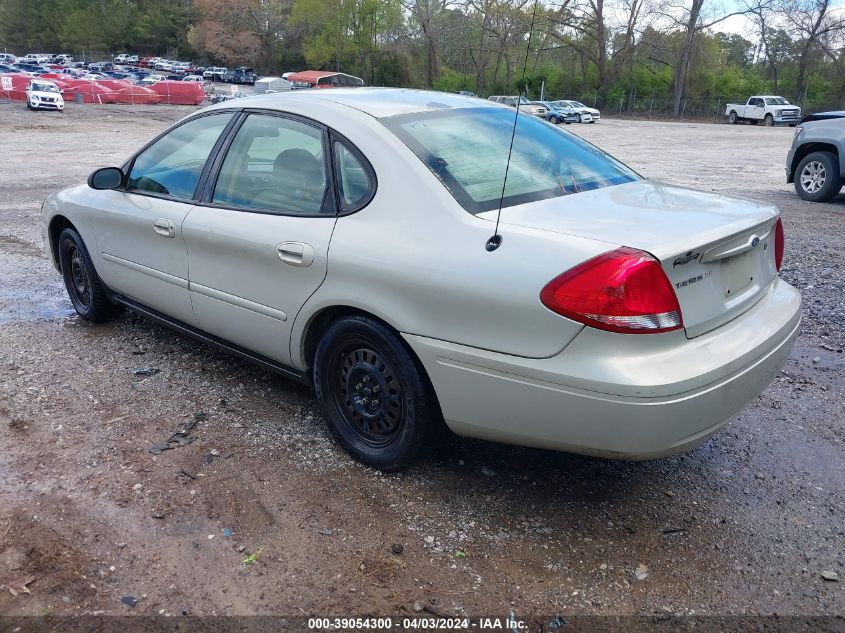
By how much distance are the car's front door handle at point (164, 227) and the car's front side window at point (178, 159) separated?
0.54ft

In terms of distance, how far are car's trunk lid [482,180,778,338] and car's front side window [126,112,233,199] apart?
1.96 m

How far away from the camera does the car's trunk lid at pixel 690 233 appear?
8.69ft

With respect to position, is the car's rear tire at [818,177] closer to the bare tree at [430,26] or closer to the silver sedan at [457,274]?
the silver sedan at [457,274]

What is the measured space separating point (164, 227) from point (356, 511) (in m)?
2.06

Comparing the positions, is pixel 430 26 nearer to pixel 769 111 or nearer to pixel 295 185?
pixel 769 111

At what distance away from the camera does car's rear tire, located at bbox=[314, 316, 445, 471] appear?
10.0ft

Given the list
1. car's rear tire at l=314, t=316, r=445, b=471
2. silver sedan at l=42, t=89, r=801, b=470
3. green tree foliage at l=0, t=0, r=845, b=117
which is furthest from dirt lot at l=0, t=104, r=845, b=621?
green tree foliage at l=0, t=0, r=845, b=117

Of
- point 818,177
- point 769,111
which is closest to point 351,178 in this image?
point 818,177

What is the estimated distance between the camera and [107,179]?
4.51 meters

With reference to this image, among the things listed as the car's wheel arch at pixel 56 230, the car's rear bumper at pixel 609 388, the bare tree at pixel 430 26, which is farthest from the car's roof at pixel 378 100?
the bare tree at pixel 430 26

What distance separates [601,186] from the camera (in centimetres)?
343

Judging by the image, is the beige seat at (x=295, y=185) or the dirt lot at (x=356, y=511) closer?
the dirt lot at (x=356, y=511)

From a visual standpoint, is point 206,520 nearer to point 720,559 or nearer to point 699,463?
point 720,559

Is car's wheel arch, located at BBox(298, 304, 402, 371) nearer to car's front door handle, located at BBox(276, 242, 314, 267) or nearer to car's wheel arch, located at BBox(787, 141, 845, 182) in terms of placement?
car's front door handle, located at BBox(276, 242, 314, 267)
